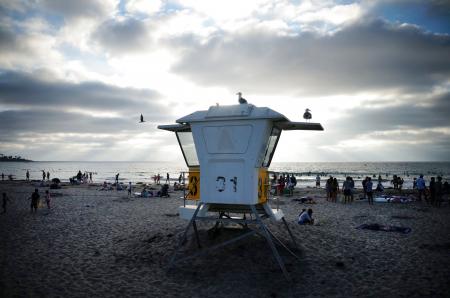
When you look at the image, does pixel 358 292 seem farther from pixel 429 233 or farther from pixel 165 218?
pixel 165 218

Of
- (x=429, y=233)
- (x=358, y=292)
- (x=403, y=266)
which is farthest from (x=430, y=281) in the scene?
(x=429, y=233)

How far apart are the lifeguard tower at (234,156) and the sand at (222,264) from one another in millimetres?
878

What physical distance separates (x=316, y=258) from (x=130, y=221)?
1076 cm

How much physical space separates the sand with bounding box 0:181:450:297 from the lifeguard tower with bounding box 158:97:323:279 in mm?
878

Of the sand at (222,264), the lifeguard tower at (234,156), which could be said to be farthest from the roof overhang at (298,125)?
the sand at (222,264)

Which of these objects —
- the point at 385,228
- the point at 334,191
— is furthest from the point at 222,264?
the point at 334,191

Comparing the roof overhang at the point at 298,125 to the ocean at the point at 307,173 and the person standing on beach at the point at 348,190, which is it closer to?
the person standing on beach at the point at 348,190

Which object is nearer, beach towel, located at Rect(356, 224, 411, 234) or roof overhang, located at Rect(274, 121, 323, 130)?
roof overhang, located at Rect(274, 121, 323, 130)

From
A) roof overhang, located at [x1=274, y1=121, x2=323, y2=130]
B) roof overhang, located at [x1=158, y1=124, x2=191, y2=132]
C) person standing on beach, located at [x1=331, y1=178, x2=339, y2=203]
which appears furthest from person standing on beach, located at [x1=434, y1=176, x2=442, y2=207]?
roof overhang, located at [x1=158, y1=124, x2=191, y2=132]

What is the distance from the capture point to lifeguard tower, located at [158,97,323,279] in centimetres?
862

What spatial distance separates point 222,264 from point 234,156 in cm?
345

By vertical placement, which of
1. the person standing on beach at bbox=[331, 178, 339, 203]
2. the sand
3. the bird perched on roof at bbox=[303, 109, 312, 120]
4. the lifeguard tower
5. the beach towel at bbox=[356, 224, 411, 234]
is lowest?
the sand

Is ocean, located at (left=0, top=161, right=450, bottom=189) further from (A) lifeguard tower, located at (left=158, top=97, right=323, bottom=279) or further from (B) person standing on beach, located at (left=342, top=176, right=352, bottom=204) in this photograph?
(A) lifeguard tower, located at (left=158, top=97, right=323, bottom=279)

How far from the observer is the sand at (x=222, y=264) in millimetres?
8188
